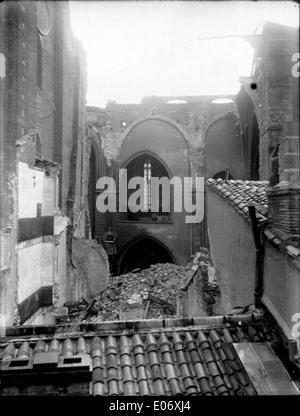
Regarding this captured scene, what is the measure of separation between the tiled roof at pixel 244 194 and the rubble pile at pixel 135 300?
5.14 m

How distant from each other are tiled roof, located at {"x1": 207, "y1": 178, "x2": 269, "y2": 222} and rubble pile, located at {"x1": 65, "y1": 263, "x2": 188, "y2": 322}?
514 cm

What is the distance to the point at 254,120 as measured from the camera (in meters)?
16.5

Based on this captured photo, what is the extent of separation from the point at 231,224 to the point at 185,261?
41.5 feet

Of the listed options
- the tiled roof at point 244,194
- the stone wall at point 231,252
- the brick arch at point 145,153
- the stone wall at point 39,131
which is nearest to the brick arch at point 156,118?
the brick arch at point 145,153

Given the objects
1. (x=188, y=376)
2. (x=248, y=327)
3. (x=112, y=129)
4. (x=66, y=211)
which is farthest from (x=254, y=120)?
(x=188, y=376)

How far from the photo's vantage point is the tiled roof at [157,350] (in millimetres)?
3650

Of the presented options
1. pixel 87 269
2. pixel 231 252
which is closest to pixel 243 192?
pixel 231 252

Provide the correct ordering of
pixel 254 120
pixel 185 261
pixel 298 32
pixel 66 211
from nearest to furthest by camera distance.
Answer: pixel 298 32 < pixel 66 211 < pixel 254 120 < pixel 185 261

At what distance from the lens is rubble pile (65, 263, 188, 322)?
36.2ft

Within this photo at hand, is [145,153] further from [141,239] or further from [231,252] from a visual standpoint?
[231,252]

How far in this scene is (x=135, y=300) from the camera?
11.8 meters

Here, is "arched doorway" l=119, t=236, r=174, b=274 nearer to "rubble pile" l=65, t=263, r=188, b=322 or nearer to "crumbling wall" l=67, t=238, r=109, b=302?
"rubble pile" l=65, t=263, r=188, b=322

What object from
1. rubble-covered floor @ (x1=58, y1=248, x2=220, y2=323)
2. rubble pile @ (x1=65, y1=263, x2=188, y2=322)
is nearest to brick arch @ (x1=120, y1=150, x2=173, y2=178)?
rubble pile @ (x1=65, y1=263, x2=188, y2=322)
